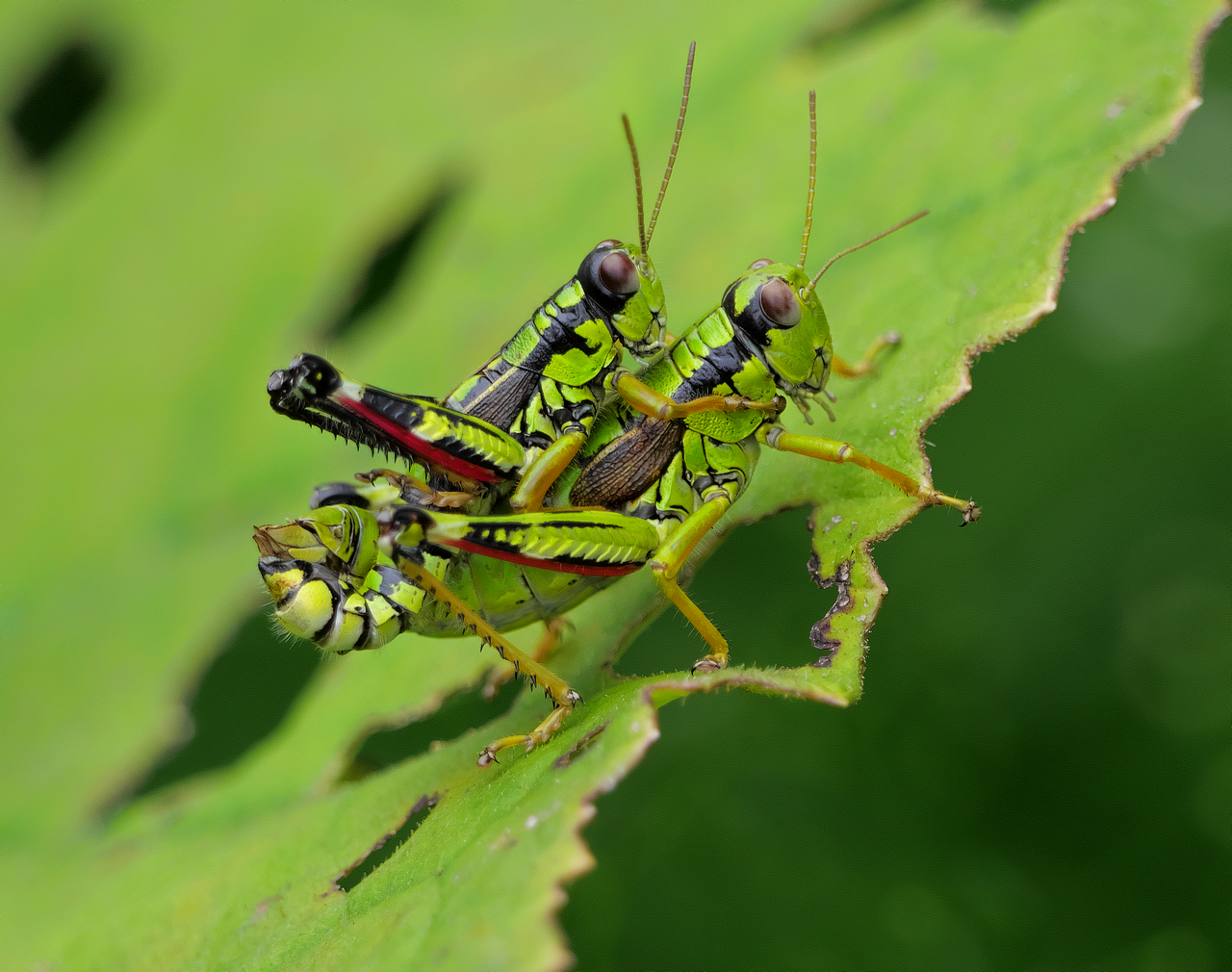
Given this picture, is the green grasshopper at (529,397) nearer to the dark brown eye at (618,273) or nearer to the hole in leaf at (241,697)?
the dark brown eye at (618,273)

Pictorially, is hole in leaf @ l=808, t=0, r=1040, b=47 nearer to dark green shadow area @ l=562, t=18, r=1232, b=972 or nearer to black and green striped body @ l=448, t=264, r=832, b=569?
dark green shadow area @ l=562, t=18, r=1232, b=972

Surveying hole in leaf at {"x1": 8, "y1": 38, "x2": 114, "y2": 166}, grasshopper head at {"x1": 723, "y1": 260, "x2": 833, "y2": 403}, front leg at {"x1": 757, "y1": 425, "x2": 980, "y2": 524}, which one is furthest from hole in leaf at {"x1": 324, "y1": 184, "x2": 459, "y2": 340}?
front leg at {"x1": 757, "y1": 425, "x2": 980, "y2": 524}

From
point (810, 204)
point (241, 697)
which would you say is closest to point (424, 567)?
point (810, 204)

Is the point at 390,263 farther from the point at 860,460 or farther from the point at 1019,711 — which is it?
the point at 1019,711

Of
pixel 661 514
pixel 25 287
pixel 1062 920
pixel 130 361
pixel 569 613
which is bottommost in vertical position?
pixel 1062 920

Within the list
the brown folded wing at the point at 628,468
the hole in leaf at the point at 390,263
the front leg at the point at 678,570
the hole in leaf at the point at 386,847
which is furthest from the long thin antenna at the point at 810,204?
the hole in leaf at the point at 390,263

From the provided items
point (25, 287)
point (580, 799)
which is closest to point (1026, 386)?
point (580, 799)

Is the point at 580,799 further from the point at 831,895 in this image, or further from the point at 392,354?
the point at 392,354
